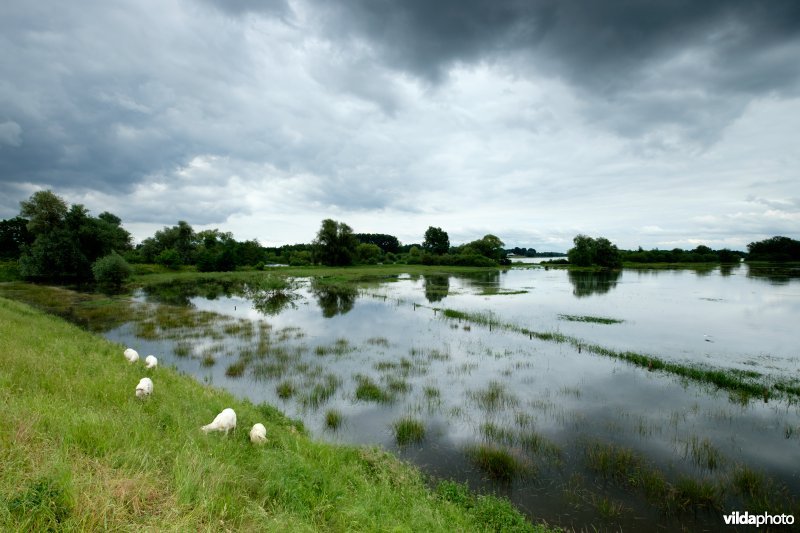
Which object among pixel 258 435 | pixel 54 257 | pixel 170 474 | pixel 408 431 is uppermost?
pixel 54 257

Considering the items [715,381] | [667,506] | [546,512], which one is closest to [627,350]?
[715,381]

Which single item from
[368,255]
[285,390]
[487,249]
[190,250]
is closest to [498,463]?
[285,390]

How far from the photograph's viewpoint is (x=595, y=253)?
140 m

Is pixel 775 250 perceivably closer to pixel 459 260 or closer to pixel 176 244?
pixel 459 260

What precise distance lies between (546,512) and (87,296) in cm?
5959

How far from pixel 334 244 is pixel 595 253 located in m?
106

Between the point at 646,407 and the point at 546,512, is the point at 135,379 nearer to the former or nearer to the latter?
the point at 546,512

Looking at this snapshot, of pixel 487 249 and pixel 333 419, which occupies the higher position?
pixel 487 249

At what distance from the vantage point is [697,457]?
11.4m

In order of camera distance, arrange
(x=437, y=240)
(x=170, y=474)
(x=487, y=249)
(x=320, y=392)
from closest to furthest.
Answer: (x=170, y=474) < (x=320, y=392) < (x=437, y=240) < (x=487, y=249)

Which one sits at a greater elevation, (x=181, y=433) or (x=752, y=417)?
(x=181, y=433)

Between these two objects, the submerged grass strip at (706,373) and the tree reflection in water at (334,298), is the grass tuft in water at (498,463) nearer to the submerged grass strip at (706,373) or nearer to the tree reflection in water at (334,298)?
the submerged grass strip at (706,373)

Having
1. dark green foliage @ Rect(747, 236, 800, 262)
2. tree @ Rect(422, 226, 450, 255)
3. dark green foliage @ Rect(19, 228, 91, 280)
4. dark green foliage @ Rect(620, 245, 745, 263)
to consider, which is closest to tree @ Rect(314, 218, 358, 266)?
tree @ Rect(422, 226, 450, 255)

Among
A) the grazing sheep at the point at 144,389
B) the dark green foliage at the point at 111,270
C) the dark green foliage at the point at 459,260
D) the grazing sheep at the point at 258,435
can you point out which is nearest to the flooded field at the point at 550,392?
the grazing sheep at the point at 258,435
